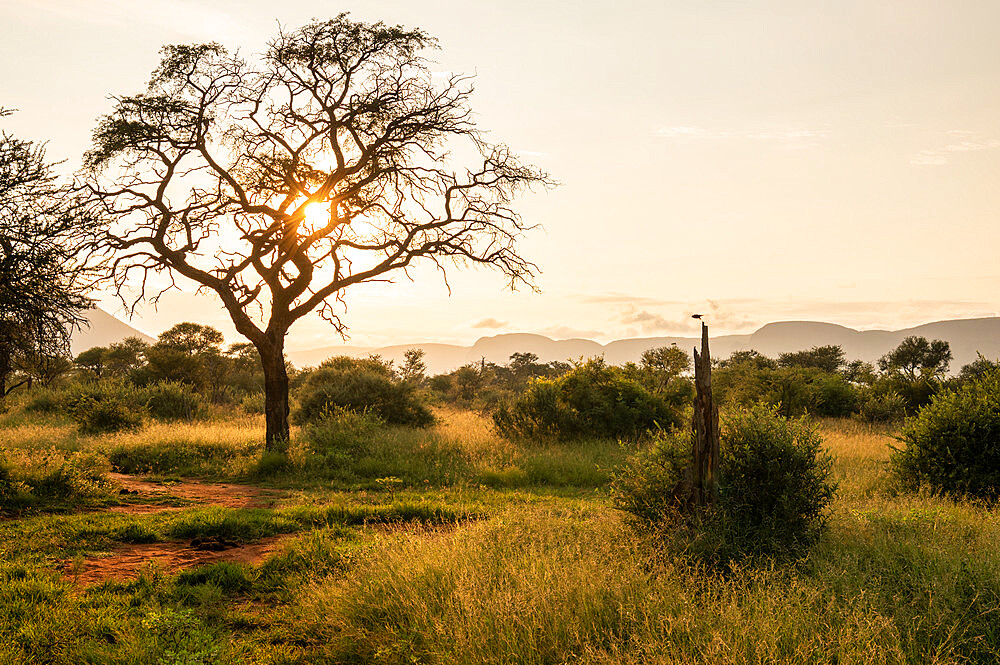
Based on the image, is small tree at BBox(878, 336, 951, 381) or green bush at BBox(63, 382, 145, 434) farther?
small tree at BBox(878, 336, 951, 381)

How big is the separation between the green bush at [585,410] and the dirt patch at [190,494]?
7.97 metres

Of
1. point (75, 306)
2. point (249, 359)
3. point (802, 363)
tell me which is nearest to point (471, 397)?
point (249, 359)

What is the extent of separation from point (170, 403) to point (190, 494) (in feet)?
45.7

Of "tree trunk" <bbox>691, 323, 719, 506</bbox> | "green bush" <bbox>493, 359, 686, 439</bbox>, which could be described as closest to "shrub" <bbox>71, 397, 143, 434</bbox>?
"green bush" <bbox>493, 359, 686, 439</bbox>

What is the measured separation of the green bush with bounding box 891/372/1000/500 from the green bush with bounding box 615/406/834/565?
203 inches

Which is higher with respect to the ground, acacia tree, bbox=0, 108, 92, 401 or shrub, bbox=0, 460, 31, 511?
acacia tree, bbox=0, 108, 92, 401

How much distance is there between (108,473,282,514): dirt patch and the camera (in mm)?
11797

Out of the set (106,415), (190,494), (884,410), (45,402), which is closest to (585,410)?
(190,494)

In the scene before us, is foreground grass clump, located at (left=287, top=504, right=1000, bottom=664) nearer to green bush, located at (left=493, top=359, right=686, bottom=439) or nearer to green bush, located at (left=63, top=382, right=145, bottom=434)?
green bush, located at (left=493, top=359, right=686, bottom=439)

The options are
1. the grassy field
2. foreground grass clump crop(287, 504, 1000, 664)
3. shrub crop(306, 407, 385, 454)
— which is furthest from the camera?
shrub crop(306, 407, 385, 454)

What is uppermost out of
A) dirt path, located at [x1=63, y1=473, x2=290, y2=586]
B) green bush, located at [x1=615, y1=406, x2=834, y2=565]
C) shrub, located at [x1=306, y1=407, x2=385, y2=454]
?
green bush, located at [x1=615, y1=406, x2=834, y2=565]

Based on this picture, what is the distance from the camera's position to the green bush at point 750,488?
23.6ft

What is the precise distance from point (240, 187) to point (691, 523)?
1606cm

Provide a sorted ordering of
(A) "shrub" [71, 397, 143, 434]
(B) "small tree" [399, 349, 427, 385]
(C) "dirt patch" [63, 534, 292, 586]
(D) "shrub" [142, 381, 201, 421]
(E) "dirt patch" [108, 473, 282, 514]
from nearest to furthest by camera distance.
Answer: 1. (C) "dirt patch" [63, 534, 292, 586]
2. (E) "dirt patch" [108, 473, 282, 514]
3. (A) "shrub" [71, 397, 143, 434]
4. (D) "shrub" [142, 381, 201, 421]
5. (B) "small tree" [399, 349, 427, 385]
